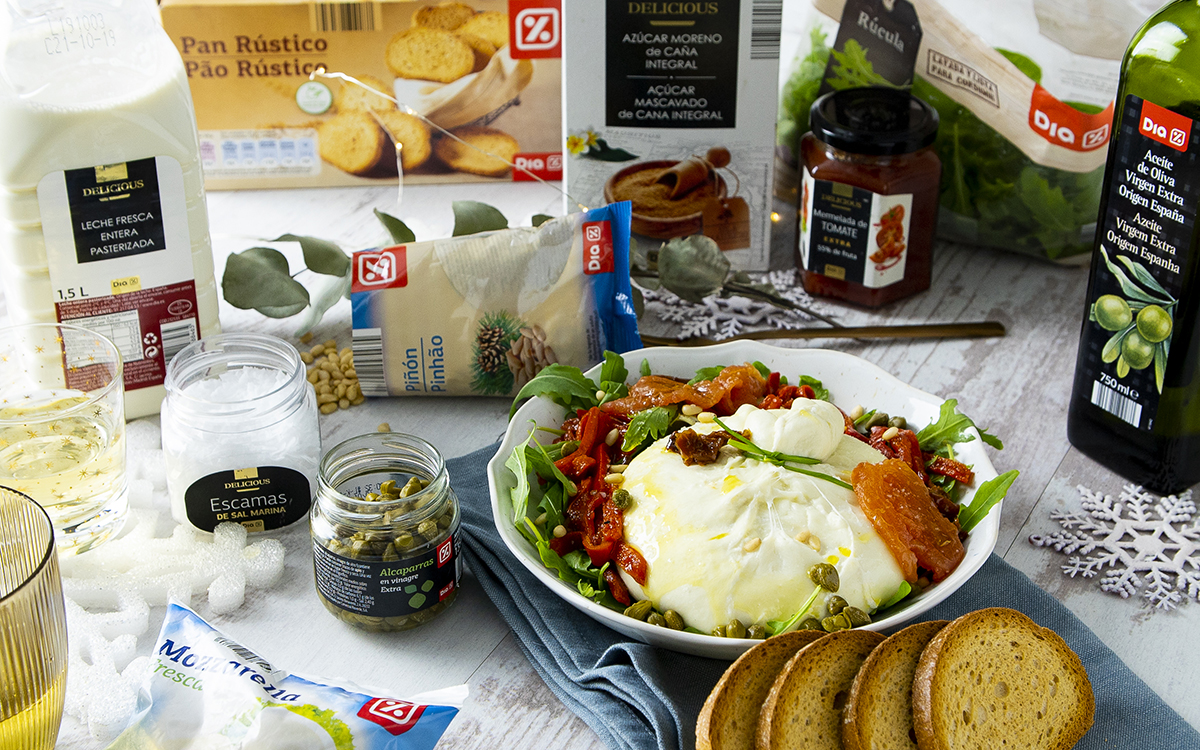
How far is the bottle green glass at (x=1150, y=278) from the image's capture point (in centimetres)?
139

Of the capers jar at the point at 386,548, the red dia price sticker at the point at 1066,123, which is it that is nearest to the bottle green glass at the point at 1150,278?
the red dia price sticker at the point at 1066,123

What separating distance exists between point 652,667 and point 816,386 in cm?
57

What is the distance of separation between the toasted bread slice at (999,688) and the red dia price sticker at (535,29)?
141 cm

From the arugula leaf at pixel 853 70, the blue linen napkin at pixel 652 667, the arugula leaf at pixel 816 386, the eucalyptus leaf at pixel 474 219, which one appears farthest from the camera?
the arugula leaf at pixel 853 70

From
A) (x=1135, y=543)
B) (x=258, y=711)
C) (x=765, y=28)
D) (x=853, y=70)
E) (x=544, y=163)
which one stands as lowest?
(x=1135, y=543)

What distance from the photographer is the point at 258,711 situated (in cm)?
107

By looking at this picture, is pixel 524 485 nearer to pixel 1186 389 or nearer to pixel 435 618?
pixel 435 618

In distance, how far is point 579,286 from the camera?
5.71 feet

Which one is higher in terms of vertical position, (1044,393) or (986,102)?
(986,102)

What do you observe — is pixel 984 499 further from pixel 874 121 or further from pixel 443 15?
pixel 443 15

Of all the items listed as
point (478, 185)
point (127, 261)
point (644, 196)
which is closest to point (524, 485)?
point (127, 261)

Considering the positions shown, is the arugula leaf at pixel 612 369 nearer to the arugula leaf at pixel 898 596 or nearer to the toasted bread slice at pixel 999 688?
the arugula leaf at pixel 898 596

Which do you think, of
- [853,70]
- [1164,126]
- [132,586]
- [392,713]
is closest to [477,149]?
[853,70]

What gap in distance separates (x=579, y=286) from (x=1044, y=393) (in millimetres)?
754
